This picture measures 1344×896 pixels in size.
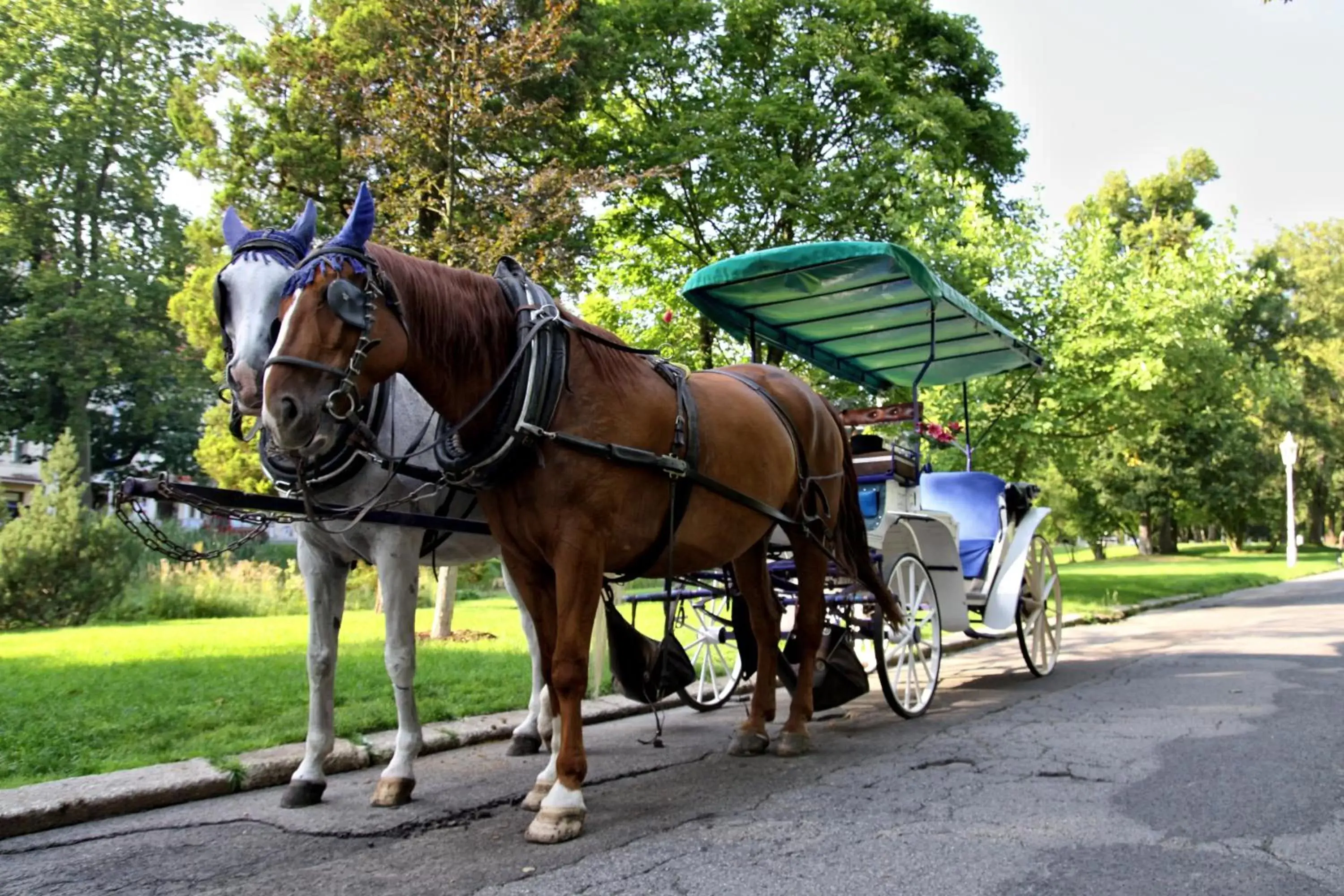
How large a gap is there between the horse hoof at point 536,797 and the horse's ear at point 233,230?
2.61 metres

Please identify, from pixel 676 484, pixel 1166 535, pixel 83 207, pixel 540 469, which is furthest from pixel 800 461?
pixel 1166 535

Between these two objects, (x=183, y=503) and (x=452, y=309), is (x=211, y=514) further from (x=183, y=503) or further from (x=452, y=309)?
(x=452, y=309)

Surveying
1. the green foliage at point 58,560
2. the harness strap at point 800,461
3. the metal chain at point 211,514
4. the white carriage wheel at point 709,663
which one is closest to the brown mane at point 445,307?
the metal chain at point 211,514

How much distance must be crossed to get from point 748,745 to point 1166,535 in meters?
43.0

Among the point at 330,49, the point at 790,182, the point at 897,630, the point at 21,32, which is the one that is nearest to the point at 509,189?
the point at 330,49

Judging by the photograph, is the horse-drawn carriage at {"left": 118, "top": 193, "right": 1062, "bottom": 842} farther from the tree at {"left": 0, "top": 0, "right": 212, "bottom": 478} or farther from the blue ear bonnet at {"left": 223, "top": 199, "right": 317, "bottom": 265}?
the tree at {"left": 0, "top": 0, "right": 212, "bottom": 478}

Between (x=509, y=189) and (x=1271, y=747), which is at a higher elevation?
(x=509, y=189)

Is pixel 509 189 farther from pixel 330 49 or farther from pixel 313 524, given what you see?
pixel 313 524

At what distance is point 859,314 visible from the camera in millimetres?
7754

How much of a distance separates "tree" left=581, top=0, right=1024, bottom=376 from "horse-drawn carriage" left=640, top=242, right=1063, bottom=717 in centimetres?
898

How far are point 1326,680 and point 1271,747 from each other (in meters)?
3.17

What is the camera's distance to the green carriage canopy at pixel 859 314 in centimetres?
652

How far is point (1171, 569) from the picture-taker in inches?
1116

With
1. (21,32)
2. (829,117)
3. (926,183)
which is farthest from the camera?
(21,32)
